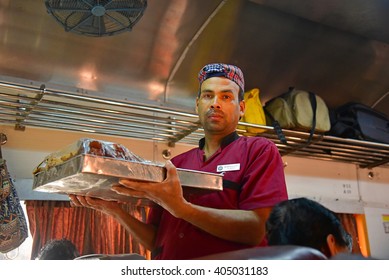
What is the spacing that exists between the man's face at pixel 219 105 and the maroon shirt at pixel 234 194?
7 centimetres

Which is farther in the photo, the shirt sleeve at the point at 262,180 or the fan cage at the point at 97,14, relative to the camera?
the fan cage at the point at 97,14

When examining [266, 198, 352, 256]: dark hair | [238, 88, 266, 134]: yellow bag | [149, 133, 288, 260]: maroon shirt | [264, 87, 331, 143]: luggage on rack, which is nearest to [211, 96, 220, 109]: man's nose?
[149, 133, 288, 260]: maroon shirt

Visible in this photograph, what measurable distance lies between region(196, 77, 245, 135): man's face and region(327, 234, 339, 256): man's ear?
446 millimetres

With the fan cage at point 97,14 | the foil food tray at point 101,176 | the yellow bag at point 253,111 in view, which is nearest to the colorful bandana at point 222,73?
the foil food tray at point 101,176

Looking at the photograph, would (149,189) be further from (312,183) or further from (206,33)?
(312,183)

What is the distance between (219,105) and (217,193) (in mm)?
219

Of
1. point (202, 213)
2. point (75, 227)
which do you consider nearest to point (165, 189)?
point (202, 213)

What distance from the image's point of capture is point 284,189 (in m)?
0.81

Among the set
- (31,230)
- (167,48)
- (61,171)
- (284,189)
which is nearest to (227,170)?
(284,189)

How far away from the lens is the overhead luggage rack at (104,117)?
177 cm

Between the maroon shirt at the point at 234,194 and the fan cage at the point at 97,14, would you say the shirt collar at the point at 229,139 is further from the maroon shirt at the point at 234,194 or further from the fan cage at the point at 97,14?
the fan cage at the point at 97,14

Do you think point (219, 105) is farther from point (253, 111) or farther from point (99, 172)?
point (253, 111)

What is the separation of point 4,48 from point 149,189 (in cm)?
152

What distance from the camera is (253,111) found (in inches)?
86.9
